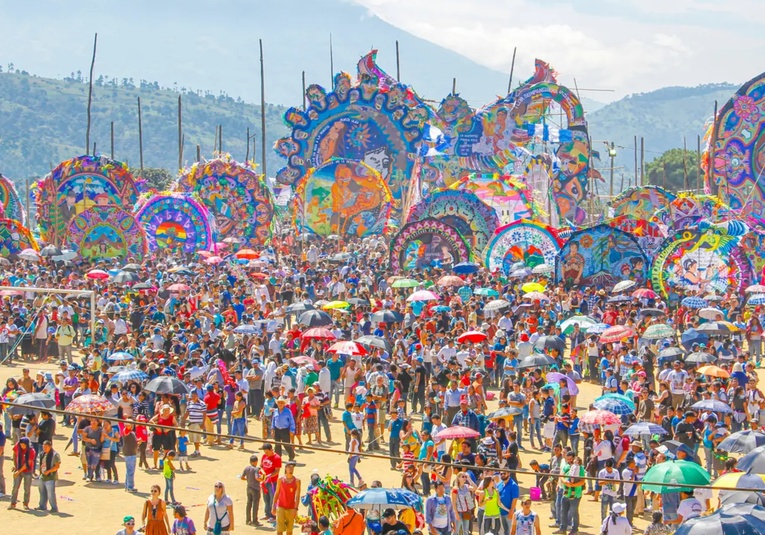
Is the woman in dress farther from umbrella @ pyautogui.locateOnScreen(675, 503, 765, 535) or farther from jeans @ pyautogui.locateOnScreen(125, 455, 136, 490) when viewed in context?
umbrella @ pyautogui.locateOnScreen(675, 503, 765, 535)

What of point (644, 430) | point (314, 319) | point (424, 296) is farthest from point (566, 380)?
point (424, 296)

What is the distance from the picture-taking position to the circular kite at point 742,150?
43.5 meters

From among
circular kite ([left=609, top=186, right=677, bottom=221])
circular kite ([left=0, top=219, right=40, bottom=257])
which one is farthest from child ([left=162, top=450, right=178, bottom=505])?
circular kite ([left=609, top=186, right=677, bottom=221])

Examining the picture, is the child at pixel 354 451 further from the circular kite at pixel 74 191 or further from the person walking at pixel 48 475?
the circular kite at pixel 74 191

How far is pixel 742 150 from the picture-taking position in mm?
43688

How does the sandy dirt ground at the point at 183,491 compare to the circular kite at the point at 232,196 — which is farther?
the circular kite at the point at 232,196

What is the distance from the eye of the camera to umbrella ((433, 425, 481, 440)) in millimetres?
16359

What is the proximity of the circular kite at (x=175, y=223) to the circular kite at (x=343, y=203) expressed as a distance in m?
6.42

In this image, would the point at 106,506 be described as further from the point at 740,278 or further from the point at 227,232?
the point at 227,232

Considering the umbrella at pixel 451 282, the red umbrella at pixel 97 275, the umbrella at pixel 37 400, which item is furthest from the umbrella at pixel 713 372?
the red umbrella at pixel 97 275

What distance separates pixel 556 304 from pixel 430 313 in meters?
3.30

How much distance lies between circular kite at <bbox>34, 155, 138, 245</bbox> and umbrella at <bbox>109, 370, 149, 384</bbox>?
26099 mm

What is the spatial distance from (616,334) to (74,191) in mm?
28015

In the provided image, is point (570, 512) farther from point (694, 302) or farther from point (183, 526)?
point (694, 302)
